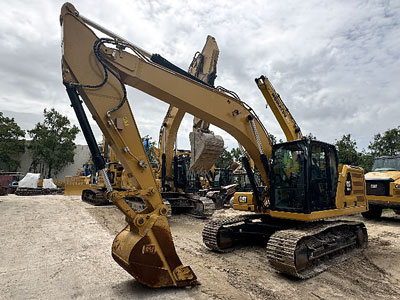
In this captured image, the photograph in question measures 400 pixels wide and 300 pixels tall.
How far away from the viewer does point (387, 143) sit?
28000 millimetres

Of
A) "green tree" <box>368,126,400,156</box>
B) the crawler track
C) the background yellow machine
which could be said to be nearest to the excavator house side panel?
the crawler track

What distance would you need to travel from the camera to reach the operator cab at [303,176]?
204 inches

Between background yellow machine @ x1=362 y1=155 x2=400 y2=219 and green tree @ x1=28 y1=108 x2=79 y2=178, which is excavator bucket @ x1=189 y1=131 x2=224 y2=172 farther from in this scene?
green tree @ x1=28 y1=108 x2=79 y2=178

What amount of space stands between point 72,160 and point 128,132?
3545cm

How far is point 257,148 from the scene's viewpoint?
588 cm

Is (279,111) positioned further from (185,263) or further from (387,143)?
(387,143)

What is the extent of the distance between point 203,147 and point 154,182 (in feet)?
7.65

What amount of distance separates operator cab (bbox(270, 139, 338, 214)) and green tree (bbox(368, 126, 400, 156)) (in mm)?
25987

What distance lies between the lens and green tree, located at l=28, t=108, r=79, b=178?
33875 millimetres

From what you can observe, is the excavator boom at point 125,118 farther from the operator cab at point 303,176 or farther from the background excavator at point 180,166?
the background excavator at point 180,166

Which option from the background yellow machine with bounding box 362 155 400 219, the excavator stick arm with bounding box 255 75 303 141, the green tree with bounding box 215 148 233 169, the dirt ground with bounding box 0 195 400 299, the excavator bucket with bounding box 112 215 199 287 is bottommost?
the dirt ground with bounding box 0 195 400 299

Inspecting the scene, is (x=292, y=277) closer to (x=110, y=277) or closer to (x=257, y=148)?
(x=257, y=148)

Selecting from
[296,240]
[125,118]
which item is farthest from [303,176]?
[125,118]

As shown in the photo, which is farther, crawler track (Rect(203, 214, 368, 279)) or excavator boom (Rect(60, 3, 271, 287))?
crawler track (Rect(203, 214, 368, 279))
